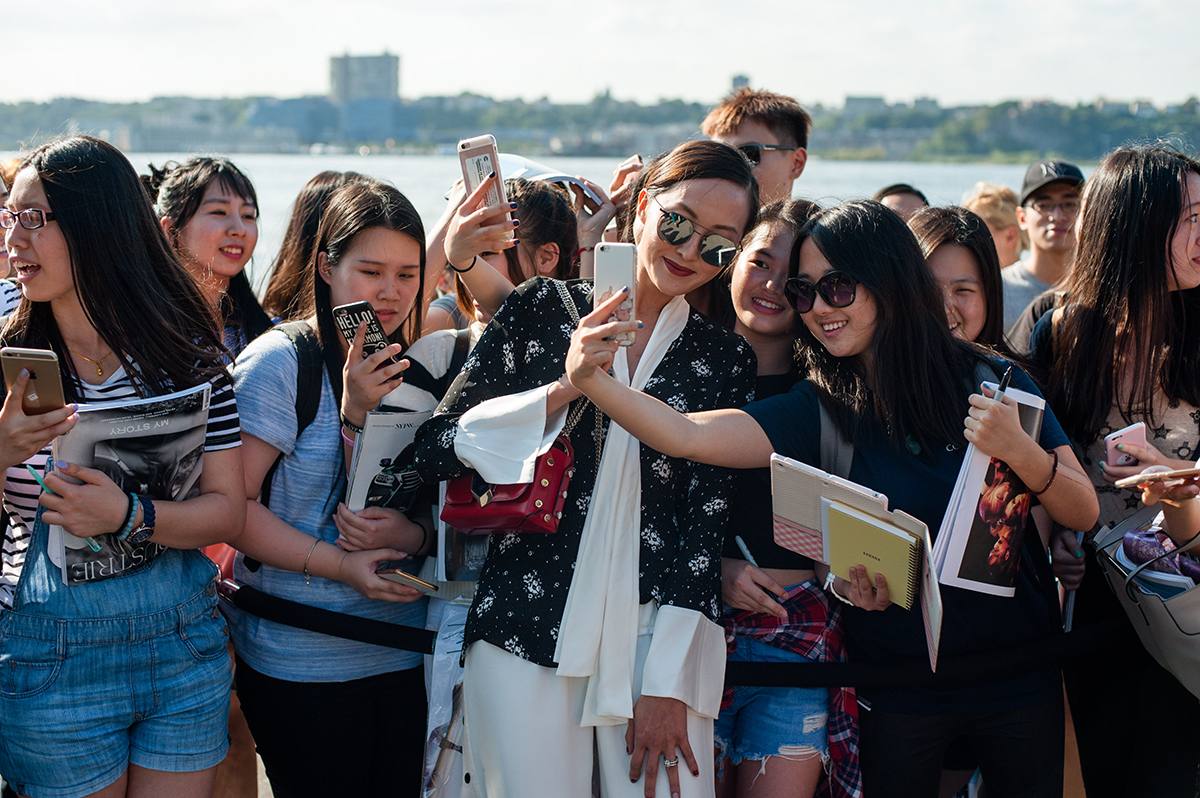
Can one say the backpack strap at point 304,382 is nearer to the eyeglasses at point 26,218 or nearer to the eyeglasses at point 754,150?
the eyeglasses at point 26,218

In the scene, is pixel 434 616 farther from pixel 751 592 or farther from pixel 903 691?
pixel 903 691

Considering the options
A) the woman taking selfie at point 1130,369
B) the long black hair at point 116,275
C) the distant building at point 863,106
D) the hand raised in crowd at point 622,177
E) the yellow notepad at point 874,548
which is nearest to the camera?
the yellow notepad at point 874,548

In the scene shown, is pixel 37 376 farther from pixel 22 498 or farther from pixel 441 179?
pixel 441 179

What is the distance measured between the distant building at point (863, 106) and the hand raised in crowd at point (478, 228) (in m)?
42.1

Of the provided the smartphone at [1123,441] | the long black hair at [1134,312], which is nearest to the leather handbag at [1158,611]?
the smartphone at [1123,441]

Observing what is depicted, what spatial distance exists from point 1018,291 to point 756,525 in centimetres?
408

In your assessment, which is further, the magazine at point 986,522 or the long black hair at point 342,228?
the long black hair at point 342,228

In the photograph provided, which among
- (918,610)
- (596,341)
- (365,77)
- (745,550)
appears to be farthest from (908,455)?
(365,77)

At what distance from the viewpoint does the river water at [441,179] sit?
16.9ft

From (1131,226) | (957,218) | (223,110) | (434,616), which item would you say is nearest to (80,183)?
(434,616)

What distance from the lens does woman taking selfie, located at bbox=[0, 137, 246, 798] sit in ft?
7.57

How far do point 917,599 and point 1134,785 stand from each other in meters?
1.15

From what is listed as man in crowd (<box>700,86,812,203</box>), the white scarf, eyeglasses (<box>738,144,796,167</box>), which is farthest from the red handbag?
man in crowd (<box>700,86,812,203</box>)

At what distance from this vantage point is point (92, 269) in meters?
2.41
